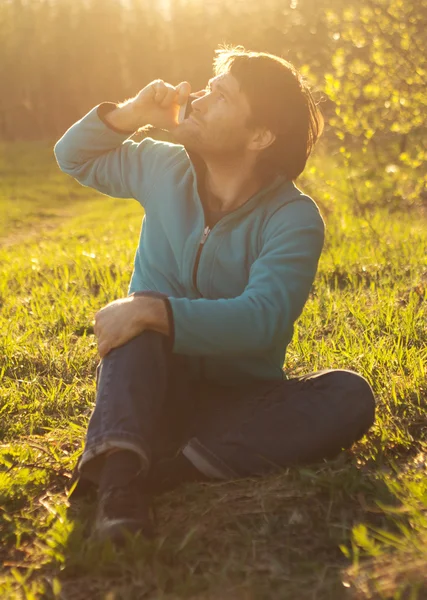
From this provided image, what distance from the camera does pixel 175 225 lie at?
2980 millimetres

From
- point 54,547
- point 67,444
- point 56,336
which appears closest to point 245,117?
point 67,444

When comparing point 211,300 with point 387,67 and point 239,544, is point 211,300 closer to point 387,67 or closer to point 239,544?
point 239,544

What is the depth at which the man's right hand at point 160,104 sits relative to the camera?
2.99 metres

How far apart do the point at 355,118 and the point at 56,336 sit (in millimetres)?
2992

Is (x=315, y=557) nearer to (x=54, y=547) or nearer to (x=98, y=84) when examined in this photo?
(x=54, y=547)

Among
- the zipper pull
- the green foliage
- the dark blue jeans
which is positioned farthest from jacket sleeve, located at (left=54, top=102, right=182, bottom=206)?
the green foliage

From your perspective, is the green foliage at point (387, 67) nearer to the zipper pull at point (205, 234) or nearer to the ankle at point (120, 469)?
the zipper pull at point (205, 234)

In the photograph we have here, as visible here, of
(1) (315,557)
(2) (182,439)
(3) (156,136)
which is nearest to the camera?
(1) (315,557)

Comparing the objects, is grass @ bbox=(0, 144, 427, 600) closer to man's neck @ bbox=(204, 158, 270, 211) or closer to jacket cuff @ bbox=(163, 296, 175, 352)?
jacket cuff @ bbox=(163, 296, 175, 352)

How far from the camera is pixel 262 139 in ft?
9.65

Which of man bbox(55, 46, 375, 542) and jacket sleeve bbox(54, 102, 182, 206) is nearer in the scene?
man bbox(55, 46, 375, 542)

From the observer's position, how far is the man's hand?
2.44m

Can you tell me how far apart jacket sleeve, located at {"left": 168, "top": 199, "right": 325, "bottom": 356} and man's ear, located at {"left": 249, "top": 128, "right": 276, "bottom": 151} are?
29cm

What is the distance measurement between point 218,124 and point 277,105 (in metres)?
0.26
